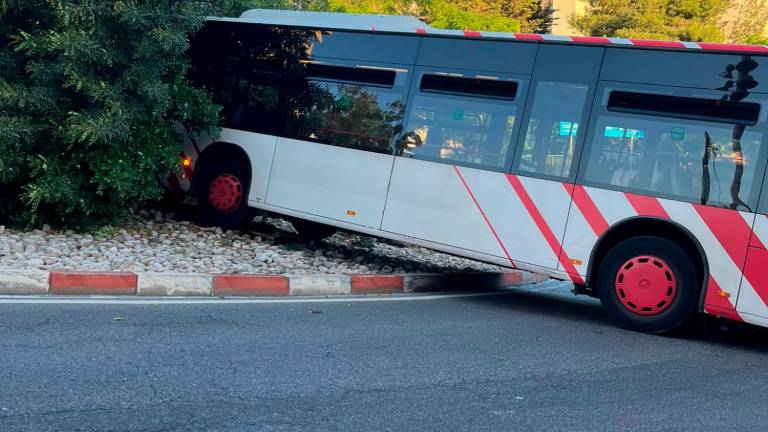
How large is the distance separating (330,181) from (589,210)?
10.9 ft

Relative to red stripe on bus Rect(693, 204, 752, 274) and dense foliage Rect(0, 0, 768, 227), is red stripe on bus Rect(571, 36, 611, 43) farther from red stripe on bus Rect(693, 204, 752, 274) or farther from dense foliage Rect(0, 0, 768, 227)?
dense foliage Rect(0, 0, 768, 227)

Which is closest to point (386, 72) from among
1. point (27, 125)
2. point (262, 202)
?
point (262, 202)

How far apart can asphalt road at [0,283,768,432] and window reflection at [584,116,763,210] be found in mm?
1491

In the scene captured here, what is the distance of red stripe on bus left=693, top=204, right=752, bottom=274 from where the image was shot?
8234 millimetres

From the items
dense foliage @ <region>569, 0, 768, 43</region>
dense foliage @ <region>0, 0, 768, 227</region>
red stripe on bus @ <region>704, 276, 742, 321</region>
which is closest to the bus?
red stripe on bus @ <region>704, 276, 742, 321</region>

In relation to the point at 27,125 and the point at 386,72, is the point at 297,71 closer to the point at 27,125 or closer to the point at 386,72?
the point at 386,72

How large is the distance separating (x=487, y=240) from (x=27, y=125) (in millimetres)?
5213

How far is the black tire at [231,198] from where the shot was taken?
1182 centimetres

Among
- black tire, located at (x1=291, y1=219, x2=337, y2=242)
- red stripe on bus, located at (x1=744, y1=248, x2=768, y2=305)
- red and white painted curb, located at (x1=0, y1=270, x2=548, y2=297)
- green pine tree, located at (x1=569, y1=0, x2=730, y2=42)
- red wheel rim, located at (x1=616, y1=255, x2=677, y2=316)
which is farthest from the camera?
green pine tree, located at (x1=569, y1=0, x2=730, y2=42)

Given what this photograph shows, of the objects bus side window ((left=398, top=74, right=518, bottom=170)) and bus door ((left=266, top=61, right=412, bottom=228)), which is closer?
bus side window ((left=398, top=74, right=518, bottom=170))

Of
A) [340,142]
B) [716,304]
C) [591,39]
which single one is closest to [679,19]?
[340,142]

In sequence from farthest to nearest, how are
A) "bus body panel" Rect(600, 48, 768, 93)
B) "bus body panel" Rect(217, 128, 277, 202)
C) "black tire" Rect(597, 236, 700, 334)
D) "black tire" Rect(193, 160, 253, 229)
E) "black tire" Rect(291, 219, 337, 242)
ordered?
"black tire" Rect(291, 219, 337, 242), "black tire" Rect(193, 160, 253, 229), "bus body panel" Rect(217, 128, 277, 202), "black tire" Rect(597, 236, 700, 334), "bus body panel" Rect(600, 48, 768, 93)

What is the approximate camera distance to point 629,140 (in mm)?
8922

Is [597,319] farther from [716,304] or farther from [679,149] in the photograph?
[679,149]
